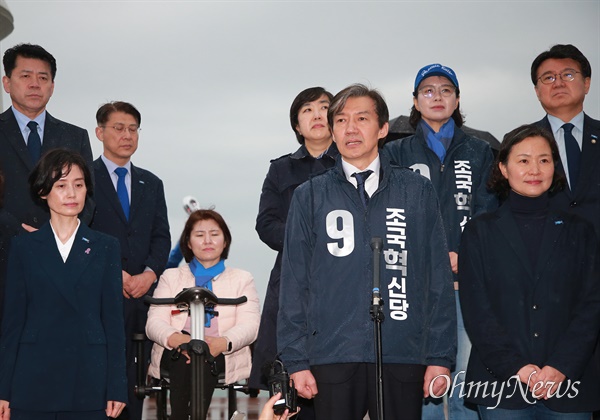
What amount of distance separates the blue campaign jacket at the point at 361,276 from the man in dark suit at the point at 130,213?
2.18 metres

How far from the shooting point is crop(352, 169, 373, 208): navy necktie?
168 inches

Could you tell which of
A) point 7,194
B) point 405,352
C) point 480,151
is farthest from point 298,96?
point 405,352

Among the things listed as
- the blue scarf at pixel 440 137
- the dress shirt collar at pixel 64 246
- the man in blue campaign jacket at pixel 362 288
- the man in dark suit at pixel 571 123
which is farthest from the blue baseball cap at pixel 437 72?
the dress shirt collar at pixel 64 246

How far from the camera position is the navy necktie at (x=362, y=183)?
4.27 meters

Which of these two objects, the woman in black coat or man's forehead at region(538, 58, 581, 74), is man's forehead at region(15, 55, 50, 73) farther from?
man's forehead at region(538, 58, 581, 74)

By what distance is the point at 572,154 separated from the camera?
5.34 metres

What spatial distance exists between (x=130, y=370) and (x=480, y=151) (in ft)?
8.77

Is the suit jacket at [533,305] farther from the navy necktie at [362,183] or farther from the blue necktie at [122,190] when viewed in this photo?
the blue necktie at [122,190]

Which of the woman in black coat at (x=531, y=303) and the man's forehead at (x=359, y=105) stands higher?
the man's forehead at (x=359, y=105)

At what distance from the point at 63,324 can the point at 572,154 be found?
9.73 ft

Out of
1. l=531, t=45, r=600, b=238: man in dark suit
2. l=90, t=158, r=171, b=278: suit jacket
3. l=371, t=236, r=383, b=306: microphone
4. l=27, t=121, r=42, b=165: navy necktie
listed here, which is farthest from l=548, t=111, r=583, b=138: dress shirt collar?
l=27, t=121, r=42, b=165: navy necktie

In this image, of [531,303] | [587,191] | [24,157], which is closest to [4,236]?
[24,157]

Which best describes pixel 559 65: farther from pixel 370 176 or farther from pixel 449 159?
pixel 370 176

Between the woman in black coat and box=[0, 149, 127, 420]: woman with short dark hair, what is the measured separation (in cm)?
176
